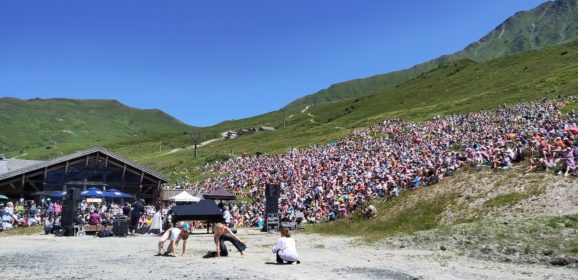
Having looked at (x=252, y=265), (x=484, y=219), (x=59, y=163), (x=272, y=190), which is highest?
(x=59, y=163)

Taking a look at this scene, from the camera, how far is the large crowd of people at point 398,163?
30.2 meters

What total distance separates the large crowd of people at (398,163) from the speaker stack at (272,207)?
2.02 m

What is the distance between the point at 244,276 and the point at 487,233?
11.0 metres

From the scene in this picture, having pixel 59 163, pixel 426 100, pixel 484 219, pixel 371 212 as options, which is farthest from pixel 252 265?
pixel 426 100

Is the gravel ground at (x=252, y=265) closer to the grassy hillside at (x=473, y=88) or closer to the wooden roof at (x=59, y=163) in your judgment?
the wooden roof at (x=59, y=163)

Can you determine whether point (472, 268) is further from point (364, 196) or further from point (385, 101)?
point (385, 101)

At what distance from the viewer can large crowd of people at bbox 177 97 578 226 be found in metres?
30.2

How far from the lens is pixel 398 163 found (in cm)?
4041

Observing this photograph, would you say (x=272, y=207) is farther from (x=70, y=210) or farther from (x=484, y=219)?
(x=484, y=219)

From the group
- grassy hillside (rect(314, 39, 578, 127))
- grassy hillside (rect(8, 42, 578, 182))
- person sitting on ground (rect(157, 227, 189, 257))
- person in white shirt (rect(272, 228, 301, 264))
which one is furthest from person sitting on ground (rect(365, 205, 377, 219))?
grassy hillside (rect(8, 42, 578, 182))

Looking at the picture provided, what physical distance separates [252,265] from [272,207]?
15.4m

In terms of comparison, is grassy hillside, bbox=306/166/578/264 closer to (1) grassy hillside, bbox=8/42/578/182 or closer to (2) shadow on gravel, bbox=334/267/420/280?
(2) shadow on gravel, bbox=334/267/420/280

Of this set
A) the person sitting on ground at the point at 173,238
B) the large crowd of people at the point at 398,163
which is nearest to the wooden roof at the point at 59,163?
the large crowd of people at the point at 398,163

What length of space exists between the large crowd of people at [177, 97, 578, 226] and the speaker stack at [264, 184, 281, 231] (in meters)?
2.02
